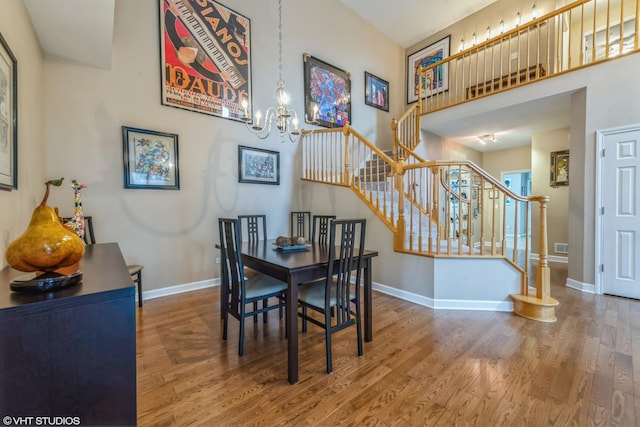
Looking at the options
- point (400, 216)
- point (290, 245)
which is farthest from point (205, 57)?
point (400, 216)

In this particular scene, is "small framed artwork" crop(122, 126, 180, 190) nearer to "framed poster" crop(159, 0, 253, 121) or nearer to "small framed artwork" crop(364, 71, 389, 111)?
"framed poster" crop(159, 0, 253, 121)

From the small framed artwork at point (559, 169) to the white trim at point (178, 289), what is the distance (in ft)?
21.5

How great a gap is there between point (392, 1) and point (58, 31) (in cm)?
547

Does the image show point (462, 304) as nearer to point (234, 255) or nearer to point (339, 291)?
point (339, 291)

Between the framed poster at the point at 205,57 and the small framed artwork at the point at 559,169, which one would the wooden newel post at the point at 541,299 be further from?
the framed poster at the point at 205,57

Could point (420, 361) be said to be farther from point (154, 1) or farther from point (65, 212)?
point (154, 1)

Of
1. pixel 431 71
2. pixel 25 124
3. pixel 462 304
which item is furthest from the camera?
pixel 431 71

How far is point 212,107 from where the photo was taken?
3.81 m

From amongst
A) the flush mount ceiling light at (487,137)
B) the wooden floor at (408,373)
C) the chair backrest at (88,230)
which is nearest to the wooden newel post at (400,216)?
the wooden floor at (408,373)

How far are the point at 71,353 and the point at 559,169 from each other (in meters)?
7.22

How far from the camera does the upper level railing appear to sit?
402cm

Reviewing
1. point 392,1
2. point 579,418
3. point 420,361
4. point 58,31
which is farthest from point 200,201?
point 392,1

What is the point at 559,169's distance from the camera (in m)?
5.34

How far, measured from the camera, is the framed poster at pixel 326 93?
4969 millimetres
